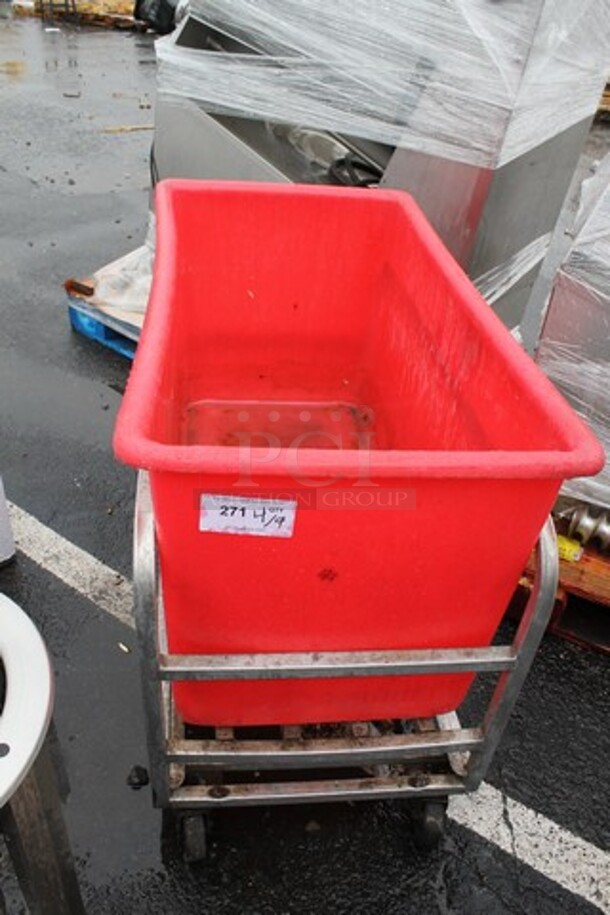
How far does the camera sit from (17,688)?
3.20 feet

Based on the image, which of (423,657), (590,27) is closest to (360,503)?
(423,657)

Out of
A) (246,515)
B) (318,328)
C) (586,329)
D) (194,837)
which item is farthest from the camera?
(318,328)

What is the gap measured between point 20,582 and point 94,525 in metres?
0.32

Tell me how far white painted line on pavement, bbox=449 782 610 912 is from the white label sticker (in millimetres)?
1054

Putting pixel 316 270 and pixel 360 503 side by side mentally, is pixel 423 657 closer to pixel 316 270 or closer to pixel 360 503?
pixel 360 503

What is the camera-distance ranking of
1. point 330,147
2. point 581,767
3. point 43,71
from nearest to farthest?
point 581,767, point 330,147, point 43,71

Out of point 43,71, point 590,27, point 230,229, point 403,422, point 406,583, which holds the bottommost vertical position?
point 43,71

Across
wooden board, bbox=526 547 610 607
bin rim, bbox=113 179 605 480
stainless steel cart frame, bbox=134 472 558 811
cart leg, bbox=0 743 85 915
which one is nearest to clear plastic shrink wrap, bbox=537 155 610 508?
wooden board, bbox=526 547 610 607

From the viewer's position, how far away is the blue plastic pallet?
3177 mm

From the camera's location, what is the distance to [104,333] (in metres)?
3.21

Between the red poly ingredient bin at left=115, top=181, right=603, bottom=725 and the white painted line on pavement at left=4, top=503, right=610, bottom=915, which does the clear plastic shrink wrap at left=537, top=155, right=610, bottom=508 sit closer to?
the red poly ingredient bin at left=115, top=181, right=603, bottom=725

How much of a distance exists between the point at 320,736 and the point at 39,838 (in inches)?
31.7

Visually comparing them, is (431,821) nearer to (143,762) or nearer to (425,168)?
(143,762)

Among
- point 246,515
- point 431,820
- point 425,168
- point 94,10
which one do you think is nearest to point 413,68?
point 425,168
